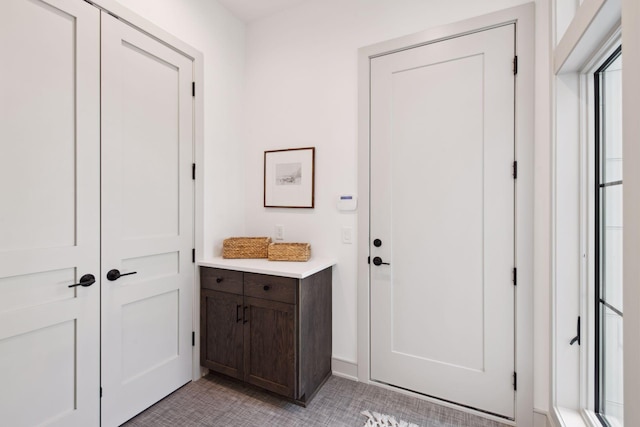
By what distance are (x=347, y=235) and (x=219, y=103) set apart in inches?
58.7

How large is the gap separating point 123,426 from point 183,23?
2.65m

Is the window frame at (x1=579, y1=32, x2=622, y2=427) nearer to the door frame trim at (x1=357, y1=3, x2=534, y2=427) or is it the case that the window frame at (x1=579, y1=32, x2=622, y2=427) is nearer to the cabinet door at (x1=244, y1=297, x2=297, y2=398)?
the door frame trim at (x1=357, y1=3, x2=534, y2=427)

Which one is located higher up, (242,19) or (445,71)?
(242,19)

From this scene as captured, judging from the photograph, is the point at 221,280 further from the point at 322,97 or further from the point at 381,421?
the point at 322,97

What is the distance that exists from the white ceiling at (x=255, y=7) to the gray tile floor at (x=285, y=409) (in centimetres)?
298

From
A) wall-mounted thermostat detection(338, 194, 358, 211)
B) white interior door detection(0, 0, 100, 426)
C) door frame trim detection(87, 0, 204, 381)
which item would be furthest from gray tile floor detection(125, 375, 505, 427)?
wall-mounted thermostat detection(338, 194, 358, 211)

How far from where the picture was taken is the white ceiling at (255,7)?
2.44 metres

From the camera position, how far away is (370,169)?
7.15 ft

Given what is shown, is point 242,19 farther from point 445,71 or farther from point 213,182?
point 445,71

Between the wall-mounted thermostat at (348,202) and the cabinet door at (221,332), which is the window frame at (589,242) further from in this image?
the cabinet door at (221,332)

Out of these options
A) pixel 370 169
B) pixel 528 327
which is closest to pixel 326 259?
pixel 370 169

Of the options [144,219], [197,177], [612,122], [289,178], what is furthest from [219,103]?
[612,122]

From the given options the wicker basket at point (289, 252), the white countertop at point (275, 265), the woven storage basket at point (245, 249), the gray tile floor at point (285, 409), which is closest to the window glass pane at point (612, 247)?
the gray tile floor at point (285, 409)

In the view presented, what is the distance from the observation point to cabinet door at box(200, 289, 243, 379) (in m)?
2.11
